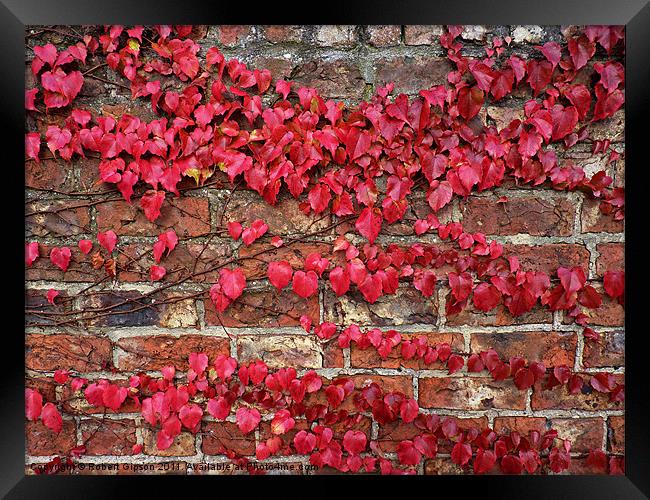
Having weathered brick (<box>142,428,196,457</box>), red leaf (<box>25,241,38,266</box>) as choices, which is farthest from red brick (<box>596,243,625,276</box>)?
red leaf (<box>25,241,38,266</box>)

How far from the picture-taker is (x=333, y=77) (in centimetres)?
115

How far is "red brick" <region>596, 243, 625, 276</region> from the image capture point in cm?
116

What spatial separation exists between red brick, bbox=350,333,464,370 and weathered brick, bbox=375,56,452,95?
2.21 ft

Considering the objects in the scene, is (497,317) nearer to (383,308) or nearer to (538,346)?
(538,346)

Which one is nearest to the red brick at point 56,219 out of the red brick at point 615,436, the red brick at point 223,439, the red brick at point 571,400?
the red brick at point 223,439

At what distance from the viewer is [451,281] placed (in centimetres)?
115

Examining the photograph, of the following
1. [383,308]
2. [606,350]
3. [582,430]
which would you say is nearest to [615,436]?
[582,430]

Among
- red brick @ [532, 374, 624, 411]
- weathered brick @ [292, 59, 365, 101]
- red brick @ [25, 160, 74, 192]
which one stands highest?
weathered brick @ [292, 59, 365, 101]

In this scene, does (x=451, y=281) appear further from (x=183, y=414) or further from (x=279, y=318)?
(x=183, y=414)

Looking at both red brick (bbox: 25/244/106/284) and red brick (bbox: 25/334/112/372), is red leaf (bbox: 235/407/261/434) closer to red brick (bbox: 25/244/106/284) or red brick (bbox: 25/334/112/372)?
red brick (bbox: 25/334/112/372)

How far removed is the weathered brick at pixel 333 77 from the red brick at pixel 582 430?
3.51 feet

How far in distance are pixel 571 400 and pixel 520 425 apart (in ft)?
0.52
